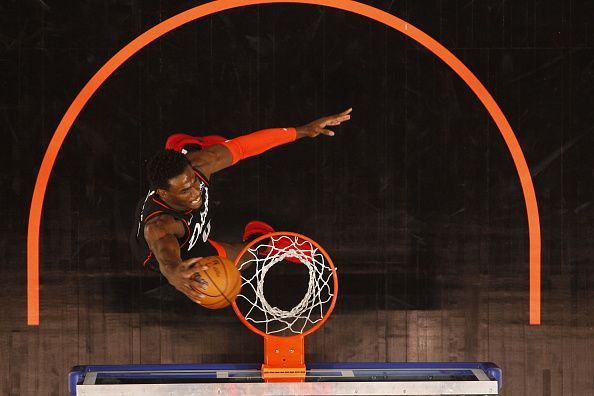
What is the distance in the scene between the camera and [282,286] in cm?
518

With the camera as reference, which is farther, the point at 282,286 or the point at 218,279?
the point at 282,286

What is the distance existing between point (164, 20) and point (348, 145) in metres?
1.66

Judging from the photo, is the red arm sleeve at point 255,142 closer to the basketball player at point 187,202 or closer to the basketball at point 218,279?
the basketball player at point 187,202

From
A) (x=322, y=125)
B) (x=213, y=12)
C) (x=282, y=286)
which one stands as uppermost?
(x=213, y=12)

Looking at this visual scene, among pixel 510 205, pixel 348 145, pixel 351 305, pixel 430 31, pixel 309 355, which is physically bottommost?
pixel 309 355

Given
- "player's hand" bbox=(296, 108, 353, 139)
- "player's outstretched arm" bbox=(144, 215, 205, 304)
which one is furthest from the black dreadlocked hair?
"player's hand" bbox=(296, 108, 353, 139)

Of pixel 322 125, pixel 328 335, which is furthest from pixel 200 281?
pixel 322 125

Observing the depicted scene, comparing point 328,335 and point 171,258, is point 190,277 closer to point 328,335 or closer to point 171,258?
point 171,258

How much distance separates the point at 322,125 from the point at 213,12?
117 centimetres

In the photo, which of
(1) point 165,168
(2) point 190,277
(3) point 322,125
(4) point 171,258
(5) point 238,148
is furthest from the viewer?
(3) point 322,125

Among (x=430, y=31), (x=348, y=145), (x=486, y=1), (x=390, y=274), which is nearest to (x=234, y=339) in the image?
(x=390, y=274)

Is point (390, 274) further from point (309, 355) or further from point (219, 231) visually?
point (219, 231)

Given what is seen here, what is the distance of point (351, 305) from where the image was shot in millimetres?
5211

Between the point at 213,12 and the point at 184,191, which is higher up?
the point at 213,12
